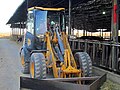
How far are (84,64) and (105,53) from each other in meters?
2.24

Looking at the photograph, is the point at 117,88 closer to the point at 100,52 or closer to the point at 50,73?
the point at 50,73

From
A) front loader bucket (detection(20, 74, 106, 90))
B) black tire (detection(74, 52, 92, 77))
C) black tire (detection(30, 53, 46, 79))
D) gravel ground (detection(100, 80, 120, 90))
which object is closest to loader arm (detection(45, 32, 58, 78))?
black tire (detection(30, 53, 46, 79))

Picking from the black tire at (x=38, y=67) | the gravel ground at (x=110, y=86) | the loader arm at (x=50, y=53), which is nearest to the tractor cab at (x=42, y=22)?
the loader arm at (x=50, y=53)

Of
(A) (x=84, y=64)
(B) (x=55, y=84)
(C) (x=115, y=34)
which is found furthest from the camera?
(C) (x=115, y=34)

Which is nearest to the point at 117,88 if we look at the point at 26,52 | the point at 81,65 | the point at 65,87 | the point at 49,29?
the point at 81,65

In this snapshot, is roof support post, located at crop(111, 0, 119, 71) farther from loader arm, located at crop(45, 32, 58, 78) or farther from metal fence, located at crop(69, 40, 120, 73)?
loader arm, located at crop(45, 32, 58, 78)

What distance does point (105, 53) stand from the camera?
10750mm

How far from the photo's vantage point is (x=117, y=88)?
27.2ft

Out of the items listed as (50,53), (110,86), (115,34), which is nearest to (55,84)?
(110,86)

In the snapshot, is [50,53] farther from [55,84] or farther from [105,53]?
[105,53]

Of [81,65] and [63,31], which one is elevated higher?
[63,31]

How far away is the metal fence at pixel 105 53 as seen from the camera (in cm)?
984

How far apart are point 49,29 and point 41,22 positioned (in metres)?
0.42

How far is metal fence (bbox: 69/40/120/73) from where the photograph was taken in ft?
32.3
